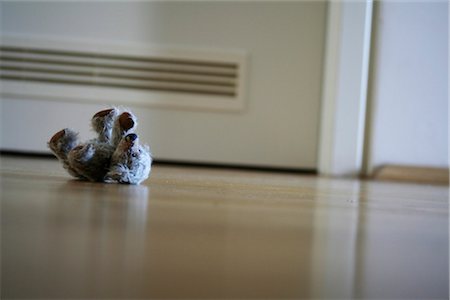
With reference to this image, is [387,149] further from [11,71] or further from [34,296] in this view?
[34,296]

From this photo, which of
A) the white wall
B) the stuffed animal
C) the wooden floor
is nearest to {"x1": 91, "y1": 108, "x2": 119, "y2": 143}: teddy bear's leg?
the stuffed animal

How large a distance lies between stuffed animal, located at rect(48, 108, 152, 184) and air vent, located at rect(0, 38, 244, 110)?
1164mm

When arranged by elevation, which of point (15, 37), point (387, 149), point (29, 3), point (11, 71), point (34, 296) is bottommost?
point (34, 296)

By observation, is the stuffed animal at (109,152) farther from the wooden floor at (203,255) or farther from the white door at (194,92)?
the white door at (194,92)

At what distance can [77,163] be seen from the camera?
725 millimetres

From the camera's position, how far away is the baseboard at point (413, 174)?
1791 mm

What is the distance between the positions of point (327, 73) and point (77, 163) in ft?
4.50

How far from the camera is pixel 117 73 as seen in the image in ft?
6.30

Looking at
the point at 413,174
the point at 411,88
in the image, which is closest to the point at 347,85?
the point at 411,88

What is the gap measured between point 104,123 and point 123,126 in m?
0.05

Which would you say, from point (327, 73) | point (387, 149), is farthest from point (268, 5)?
point (387, 149)

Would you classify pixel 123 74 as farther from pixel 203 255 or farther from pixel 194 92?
pixel 203 255

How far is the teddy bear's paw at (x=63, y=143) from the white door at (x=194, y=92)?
1.15 meters

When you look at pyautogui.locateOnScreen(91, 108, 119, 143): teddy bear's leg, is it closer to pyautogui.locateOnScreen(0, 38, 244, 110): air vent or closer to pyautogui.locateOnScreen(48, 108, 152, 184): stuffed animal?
pyautogui.locateOnScreen(48, 108, 152, 184): stuffed animal
